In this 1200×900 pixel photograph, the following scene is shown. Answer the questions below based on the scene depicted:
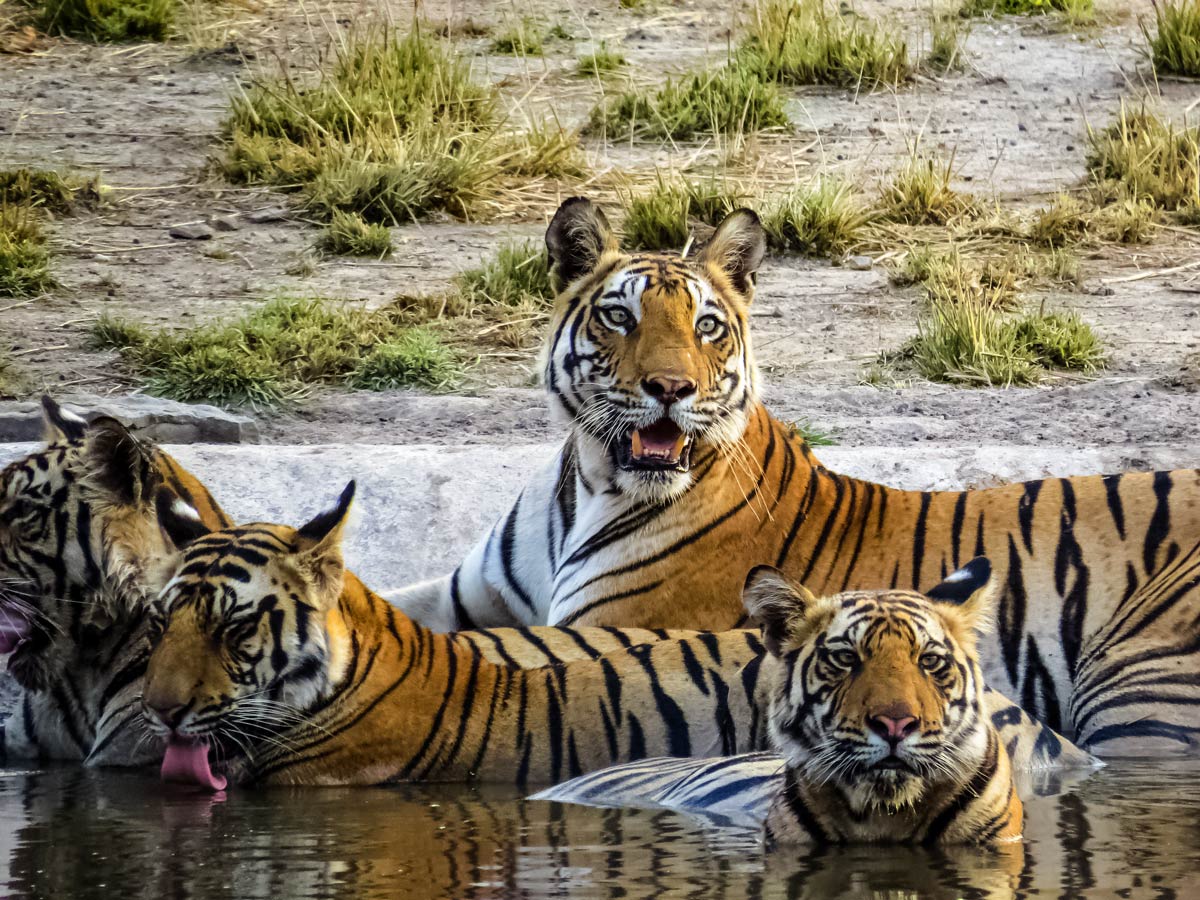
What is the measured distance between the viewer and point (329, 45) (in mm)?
11742

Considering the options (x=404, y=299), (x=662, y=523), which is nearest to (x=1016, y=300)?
(x=404, y=299)

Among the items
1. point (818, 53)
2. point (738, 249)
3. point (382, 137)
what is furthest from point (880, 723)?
point (818, 53)

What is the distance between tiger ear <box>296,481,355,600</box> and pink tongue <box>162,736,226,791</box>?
0.44 metres

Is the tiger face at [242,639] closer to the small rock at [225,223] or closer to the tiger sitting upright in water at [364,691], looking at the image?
the tiger sitting upright in water at [364,691]

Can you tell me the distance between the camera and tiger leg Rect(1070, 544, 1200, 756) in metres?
4.86

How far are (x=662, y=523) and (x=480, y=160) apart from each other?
5394 millimetres

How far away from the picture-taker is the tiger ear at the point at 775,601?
3.83 meters

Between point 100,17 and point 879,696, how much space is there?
32.2 feet

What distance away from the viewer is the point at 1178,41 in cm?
1182

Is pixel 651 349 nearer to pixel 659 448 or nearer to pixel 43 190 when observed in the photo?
pixel 659 448

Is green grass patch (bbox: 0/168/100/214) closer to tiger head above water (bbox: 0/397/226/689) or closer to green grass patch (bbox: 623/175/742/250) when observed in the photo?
green grass patch (bbox: 623/175/742/250)

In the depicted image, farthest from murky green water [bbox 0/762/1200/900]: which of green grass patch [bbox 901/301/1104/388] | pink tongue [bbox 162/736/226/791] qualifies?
green grass patch [bbox 901/301/1104/388]

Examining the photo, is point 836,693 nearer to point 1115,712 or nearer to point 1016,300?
point 1115,712

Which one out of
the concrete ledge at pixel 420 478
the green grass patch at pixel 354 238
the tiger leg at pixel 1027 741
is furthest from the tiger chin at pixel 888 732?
the green grass patch at pixel 354 238
